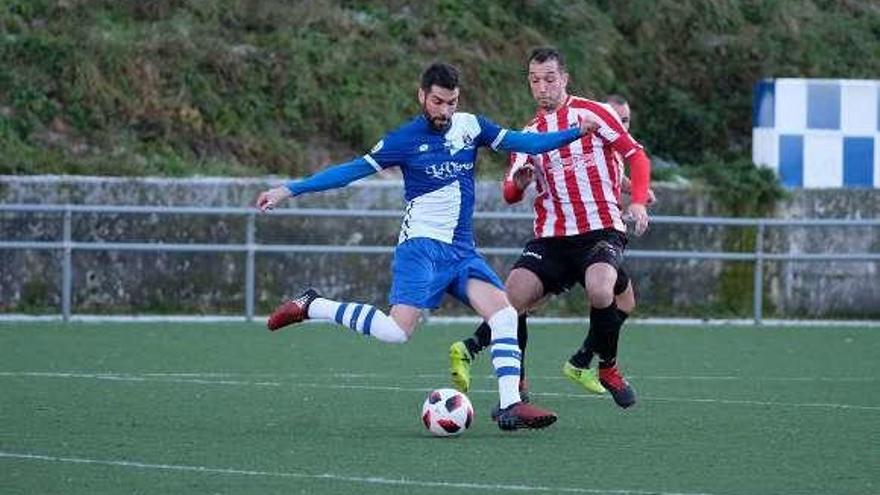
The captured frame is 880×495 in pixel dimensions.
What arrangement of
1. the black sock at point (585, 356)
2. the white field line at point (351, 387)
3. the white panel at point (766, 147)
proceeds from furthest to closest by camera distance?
1. the white panel at point (766, 147)
2. the white field line at point (351, 387)
3. the black sock at point (585, 356)

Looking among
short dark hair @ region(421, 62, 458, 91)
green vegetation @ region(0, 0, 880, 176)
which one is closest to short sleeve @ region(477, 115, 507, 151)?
short dark hair @ region(421, 62, 458, 91)

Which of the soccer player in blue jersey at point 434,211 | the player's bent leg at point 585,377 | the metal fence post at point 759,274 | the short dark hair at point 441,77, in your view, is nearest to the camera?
the short dark hair at point 441,77

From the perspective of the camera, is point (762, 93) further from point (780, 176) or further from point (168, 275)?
point (168, 275)

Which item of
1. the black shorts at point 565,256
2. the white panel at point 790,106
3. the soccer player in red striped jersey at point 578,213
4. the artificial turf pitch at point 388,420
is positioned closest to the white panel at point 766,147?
the white panel at point 790,106

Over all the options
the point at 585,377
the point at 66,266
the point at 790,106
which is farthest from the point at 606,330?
the point at 790,106

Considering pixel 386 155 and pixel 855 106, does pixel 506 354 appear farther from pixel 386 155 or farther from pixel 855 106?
pixel 855 106

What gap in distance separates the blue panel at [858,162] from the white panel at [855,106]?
9 centimetres

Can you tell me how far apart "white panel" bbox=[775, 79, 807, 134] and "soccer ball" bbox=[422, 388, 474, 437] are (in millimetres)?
12139

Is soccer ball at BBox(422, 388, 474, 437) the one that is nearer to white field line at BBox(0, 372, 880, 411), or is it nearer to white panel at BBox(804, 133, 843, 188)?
white field line at BBox(0, 372, 880, 411)

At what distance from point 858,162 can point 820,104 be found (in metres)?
0.70

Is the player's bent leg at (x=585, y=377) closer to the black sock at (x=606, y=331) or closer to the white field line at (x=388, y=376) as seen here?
the black sock at (x=606, y=331)

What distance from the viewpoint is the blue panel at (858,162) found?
21969 millimetres

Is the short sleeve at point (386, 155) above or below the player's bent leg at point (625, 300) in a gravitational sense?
above

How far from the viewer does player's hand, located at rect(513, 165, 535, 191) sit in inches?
445
